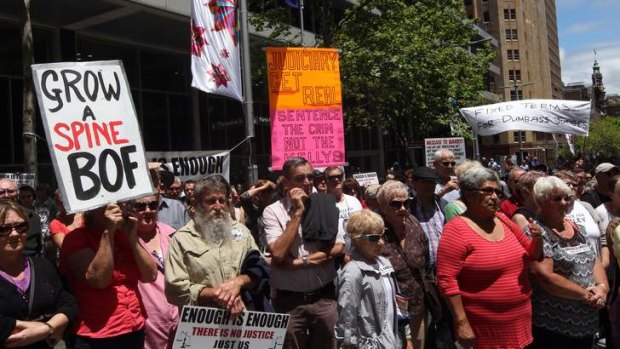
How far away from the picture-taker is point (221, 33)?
294 inches

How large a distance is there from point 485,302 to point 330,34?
13.4 meters

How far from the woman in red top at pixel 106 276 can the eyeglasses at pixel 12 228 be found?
0.34 m

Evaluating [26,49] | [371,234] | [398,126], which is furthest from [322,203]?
[398,126]

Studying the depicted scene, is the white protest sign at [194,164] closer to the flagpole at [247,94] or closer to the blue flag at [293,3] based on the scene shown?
the flagpole at [247,94]

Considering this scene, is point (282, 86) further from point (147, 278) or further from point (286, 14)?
point (286, 14)

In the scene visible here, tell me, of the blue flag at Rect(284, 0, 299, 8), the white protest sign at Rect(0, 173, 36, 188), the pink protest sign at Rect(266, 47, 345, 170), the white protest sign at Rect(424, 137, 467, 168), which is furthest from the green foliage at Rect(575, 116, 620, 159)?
the white protest sign at Rect(0, 173, 36, 188)

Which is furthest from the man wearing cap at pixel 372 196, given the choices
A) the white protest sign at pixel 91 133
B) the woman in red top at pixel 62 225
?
the white protest sign at pixel 91 133

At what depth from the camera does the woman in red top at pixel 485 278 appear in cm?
369

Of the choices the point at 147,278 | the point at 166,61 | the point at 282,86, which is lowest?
the point at 147,278

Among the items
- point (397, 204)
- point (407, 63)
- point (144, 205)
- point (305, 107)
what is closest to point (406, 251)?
point (397, 204)

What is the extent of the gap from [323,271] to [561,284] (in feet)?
5.52

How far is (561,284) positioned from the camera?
3863 mm

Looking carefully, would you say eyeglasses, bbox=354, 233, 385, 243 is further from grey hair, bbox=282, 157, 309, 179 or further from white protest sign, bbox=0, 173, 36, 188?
white protest sign, bbox=0, 173, 36, 188

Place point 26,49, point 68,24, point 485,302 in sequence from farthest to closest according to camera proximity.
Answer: point 68,24, point 26,49, point 485,302
